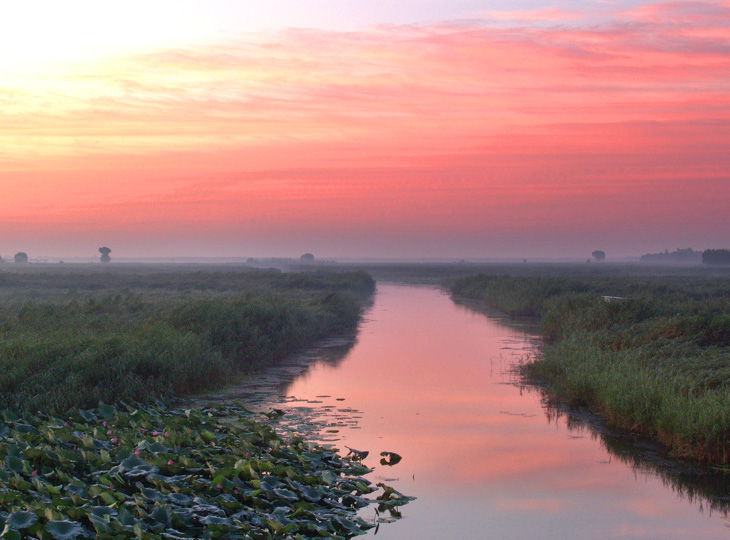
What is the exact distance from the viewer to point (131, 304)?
80.4 ft

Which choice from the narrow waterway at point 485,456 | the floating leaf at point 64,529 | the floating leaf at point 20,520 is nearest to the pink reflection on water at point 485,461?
the narrow waterway at point 485,456

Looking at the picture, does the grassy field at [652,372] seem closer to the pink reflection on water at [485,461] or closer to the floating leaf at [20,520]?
the pink reflection on water at [485,461]

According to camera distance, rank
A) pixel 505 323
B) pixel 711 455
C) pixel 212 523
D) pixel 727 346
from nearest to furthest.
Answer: pixel 212 523
pixel 711 455
pixel 727 346
pixel 505 323

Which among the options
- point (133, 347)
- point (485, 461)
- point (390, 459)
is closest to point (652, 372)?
point (485, 461)

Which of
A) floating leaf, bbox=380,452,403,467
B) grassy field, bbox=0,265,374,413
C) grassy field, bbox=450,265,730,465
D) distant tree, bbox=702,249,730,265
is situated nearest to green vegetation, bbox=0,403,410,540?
floating leaf, bbox=380,452,403,467

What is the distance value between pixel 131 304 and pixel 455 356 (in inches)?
439

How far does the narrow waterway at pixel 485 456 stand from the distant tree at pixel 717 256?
143297 mm

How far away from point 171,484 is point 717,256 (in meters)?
160

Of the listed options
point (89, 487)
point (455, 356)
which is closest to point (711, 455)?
point (89, 487)

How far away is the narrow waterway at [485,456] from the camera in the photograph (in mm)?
7895

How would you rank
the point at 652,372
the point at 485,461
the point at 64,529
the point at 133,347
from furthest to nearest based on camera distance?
the point at 133,347, the point at 652,372, the point at 485,461, the point at 64,529

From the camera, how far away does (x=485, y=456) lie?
1052cm

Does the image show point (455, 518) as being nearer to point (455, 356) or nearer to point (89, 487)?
point (89, 487)

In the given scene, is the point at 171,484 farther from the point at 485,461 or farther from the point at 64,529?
the point at 485,461
